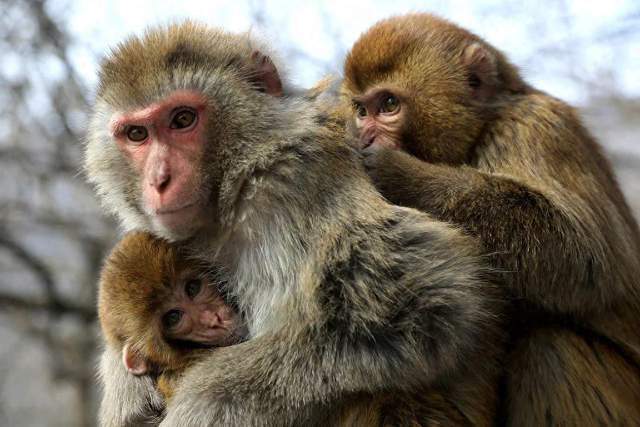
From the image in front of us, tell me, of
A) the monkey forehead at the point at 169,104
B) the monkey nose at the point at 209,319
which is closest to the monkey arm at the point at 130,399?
the monkey nose at the point at 209,319

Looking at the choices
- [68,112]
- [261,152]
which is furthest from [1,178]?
[261,152]

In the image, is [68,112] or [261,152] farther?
[68,112]

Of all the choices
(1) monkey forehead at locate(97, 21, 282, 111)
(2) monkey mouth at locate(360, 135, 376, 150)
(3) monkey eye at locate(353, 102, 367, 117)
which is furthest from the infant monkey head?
(3) monkey eye at locate(353, 102, 367, 117)

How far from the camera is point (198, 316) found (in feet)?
11.7

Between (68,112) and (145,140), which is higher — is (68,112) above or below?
above

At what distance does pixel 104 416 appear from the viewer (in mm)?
4039

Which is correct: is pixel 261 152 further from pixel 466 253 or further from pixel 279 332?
pixel 466 253

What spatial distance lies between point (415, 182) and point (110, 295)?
1454 mm

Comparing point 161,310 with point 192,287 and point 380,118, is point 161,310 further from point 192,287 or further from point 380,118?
point 380,118

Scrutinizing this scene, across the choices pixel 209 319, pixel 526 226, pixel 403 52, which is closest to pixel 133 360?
pixel 209 319

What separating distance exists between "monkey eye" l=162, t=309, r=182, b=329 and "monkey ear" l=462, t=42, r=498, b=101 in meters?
1.95

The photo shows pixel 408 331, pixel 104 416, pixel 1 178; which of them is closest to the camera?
pixel 408 331

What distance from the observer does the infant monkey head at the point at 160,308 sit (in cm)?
351

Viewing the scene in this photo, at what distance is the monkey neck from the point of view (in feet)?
10.6
